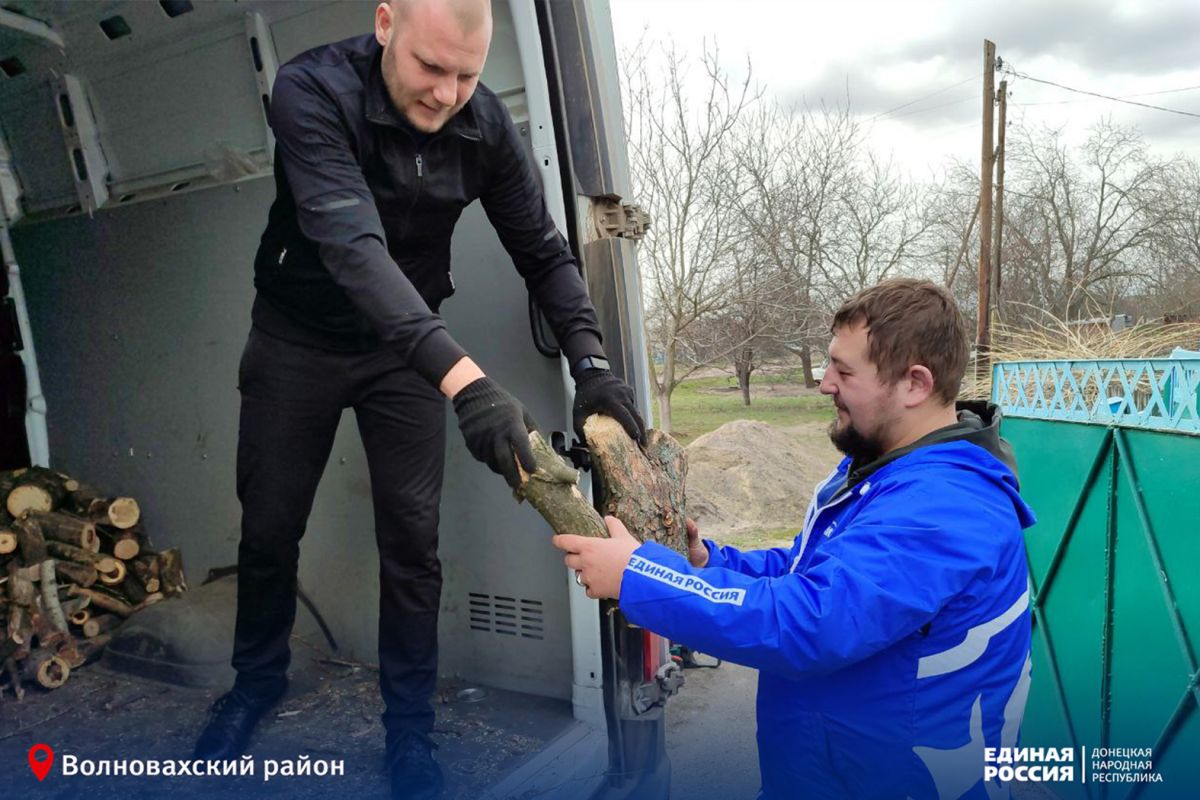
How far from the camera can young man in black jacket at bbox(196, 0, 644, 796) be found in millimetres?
1921

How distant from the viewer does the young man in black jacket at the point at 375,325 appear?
1921 millimetres

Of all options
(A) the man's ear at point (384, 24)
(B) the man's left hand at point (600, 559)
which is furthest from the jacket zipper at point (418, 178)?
(B) the man's left hand at point (600, 559)

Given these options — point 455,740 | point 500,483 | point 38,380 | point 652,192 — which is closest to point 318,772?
point 455,740

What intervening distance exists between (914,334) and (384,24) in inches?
54.2

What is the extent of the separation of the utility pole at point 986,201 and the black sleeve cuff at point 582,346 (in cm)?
1067

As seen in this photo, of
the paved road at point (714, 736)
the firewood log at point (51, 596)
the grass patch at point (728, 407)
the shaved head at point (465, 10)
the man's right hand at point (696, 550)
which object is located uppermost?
the shaved head at point (465, 10)

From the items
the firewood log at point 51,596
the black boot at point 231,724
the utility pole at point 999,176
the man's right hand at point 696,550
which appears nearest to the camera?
the man's right hand at point 696,550

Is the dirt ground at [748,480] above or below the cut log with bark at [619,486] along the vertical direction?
below

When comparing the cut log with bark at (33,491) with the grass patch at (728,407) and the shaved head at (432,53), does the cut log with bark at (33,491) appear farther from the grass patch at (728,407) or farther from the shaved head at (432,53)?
the grass patch at (728,407)

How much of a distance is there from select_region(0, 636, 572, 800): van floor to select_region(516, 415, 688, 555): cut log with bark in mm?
742

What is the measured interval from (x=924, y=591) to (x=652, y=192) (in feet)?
38.5

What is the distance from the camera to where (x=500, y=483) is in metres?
2.62

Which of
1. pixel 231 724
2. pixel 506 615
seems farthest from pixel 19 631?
pixel 506 615

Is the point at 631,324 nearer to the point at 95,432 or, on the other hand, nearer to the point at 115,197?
the point at 115,197
